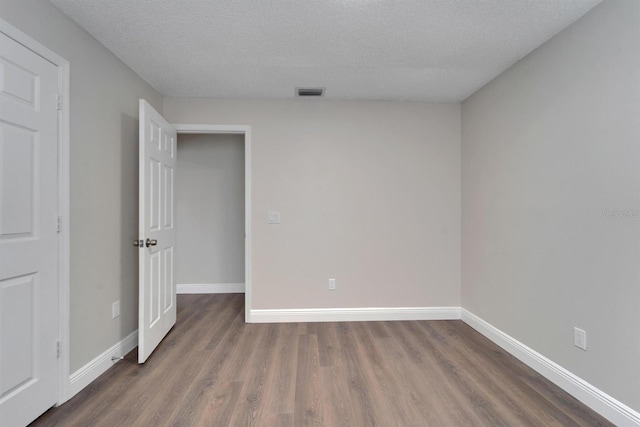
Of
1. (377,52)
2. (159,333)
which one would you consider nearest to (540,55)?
(377,52)

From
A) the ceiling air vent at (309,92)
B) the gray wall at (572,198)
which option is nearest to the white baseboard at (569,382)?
the gray wall at (572,198)

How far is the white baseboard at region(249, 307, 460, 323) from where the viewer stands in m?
3.25

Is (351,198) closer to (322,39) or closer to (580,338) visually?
(322,39)

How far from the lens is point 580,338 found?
75.6 inches

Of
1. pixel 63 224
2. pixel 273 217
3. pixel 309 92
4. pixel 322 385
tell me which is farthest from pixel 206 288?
pixel 309 92

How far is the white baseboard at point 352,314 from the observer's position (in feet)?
10.7

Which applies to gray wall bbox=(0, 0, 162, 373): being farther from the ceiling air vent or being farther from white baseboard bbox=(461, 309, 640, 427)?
white baseboard bbox=(461, 309, 640, 427)

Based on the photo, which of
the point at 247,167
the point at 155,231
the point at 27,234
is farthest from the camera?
the point at 247,167

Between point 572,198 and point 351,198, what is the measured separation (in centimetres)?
188

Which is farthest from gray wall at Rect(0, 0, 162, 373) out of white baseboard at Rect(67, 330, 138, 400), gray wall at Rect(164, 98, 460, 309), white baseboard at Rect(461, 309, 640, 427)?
white baseboard at Rect(461, 309, 640, 427)

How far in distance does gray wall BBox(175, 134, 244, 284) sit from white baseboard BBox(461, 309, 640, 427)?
333 centimetres

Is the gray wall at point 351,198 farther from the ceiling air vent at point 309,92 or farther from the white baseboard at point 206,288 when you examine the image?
the white baseboard at point 206,288

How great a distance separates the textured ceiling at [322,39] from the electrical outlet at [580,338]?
6.48 feet

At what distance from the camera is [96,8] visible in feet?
6.10
